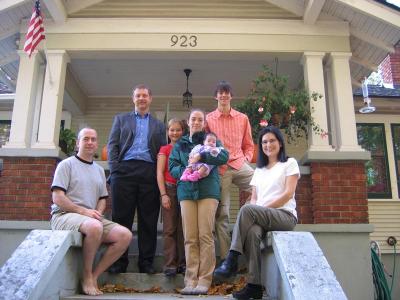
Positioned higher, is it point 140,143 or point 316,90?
point 316,90

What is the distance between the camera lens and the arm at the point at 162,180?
4250 millimetres

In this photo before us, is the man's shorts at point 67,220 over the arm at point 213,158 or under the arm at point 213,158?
under

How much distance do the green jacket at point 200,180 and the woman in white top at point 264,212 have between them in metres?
0.36

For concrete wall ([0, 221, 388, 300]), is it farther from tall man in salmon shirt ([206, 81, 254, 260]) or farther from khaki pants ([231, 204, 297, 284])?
khaki pants ([231, 204, 297, 284])

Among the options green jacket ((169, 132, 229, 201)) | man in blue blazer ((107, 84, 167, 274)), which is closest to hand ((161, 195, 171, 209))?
man in blue blazer ((107, 84, 167, 274))

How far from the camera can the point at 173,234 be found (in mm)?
4316

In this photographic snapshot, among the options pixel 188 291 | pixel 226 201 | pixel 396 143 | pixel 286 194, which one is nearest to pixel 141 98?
pixel 226 201

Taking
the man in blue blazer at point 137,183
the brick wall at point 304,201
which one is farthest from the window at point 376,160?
the man in blue blazer at point 137,183

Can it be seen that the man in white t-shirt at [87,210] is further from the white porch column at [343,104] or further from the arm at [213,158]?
the white porch column at [343,104]

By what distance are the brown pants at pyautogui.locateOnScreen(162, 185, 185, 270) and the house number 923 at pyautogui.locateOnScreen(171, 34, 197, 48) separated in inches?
112

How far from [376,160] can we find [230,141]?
6630 millimetres

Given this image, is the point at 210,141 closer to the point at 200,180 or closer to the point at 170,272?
the point at 200,180

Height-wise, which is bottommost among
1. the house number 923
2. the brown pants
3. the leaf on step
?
the leaf on step

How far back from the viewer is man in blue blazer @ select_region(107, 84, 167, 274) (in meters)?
4.35
